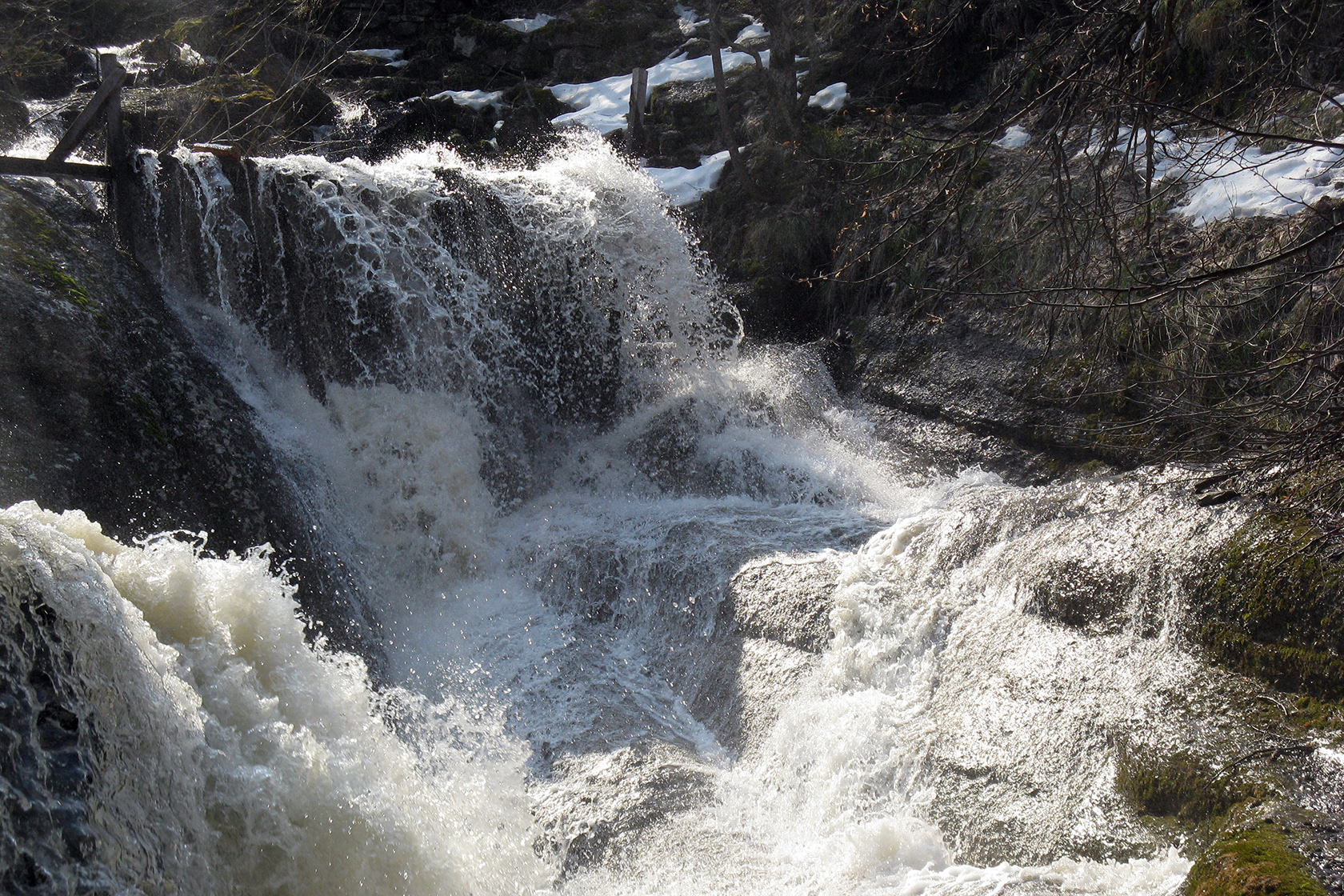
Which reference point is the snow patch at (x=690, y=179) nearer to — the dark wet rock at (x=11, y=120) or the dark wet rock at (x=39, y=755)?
the dark wet rock at (x=11, y=120)

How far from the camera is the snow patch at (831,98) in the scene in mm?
11164

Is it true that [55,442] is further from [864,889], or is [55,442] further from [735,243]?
[735,243]

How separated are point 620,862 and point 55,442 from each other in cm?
361

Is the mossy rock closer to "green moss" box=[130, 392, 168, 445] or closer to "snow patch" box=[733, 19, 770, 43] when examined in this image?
"green moss" box=[130, 392, 168, 445]

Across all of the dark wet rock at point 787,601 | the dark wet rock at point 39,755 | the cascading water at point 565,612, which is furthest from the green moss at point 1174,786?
the dark wet rock at point 39,755

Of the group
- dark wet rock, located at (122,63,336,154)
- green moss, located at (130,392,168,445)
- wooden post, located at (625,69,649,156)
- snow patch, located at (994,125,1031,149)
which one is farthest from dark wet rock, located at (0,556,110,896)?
wooden post, located at (625,69,649,156)

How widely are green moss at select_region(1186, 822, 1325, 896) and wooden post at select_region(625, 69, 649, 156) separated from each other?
34.8 feet

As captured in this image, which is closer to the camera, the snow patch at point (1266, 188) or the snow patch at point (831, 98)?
the snow patch at point (1266, 188)

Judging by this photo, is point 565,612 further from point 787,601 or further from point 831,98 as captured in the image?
point 831,98

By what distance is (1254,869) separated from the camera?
8.91ft

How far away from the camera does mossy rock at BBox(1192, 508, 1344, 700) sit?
3510 millimetres

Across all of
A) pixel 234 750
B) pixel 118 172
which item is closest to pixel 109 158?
pixel 118 172

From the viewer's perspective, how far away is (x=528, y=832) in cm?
416

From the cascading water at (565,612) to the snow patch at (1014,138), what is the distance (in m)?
3.22
